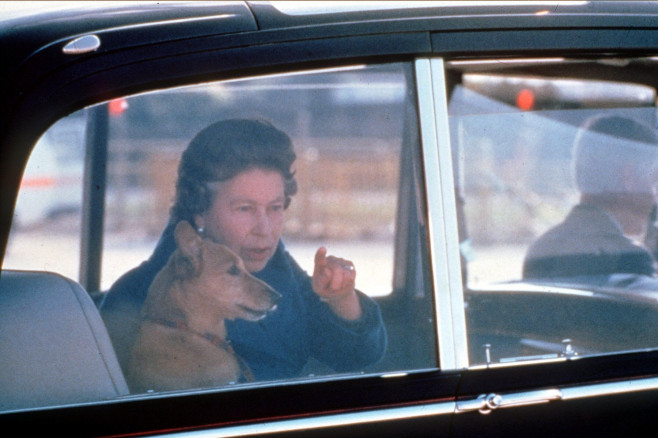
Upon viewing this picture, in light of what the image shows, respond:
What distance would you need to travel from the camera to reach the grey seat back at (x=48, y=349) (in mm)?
1759

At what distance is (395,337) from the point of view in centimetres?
213

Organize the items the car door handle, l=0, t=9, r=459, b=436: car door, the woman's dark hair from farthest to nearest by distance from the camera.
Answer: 1. the woman's dark hair
2. the car door handle
3. l=0, t=9, r=459, b=436: car door

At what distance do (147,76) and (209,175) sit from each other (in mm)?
315

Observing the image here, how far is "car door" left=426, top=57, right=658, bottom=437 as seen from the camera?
6.36 feet

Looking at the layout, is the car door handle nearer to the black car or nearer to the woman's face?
the black car

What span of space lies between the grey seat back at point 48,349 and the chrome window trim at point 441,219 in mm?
743

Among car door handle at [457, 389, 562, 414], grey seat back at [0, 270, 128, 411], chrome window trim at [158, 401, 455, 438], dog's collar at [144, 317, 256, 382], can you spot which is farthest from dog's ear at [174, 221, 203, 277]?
car door handle at [457, 389, 562, 414]

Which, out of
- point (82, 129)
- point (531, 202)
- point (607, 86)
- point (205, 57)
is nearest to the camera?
point (205, 57)

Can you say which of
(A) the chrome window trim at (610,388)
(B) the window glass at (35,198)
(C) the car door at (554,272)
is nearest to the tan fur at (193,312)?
(B) the window glass at (35,198)

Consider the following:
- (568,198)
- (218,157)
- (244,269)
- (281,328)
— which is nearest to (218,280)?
(244,269)

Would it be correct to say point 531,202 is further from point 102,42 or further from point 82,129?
point 102,42

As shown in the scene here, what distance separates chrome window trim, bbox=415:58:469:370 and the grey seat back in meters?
0.74

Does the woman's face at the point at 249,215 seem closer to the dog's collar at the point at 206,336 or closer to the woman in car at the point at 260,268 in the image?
the woman in car at the point at 260,268

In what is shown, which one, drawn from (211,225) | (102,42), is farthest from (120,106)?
(211,225)
